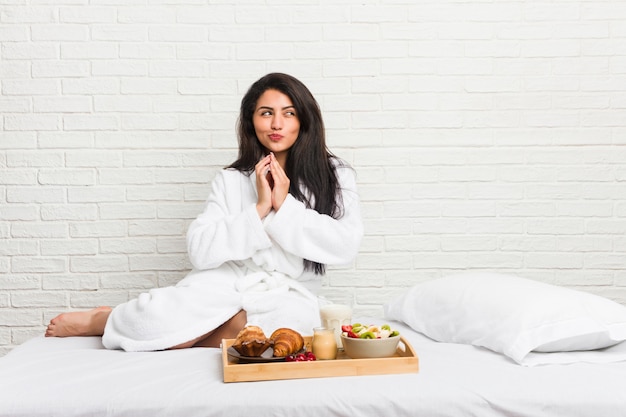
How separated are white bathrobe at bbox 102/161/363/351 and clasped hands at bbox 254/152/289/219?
0.03 metres

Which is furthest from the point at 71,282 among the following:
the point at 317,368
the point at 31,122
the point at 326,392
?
the point at 326,392

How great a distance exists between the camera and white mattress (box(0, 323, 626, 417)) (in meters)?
1.76

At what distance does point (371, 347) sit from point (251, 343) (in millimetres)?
327

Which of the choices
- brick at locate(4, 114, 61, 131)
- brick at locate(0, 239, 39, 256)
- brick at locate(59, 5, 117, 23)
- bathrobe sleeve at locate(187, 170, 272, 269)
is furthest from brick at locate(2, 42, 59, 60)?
bathrobe sleeve at locate(187, 170, 272, 269)

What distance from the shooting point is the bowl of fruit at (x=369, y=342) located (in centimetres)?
200

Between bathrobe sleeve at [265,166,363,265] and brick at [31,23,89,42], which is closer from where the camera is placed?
bathrobe sleeve at [265,166,363,265]

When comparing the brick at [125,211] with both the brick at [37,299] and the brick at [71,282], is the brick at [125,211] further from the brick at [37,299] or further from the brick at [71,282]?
the brick at [37,299]

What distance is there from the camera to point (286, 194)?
2719mm

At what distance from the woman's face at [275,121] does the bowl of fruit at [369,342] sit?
3.30 feet

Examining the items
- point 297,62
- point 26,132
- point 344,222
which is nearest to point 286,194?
point 344,222

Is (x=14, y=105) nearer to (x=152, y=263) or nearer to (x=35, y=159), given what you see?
(x=35, y=159)

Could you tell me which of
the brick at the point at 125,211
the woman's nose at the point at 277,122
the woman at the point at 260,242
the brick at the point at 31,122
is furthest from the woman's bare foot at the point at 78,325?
the brick at the point at 31,122

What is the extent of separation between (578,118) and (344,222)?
1333 mm

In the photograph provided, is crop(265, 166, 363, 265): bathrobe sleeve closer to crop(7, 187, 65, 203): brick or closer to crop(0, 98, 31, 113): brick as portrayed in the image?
crop(7, 187, 65, 203): brick
